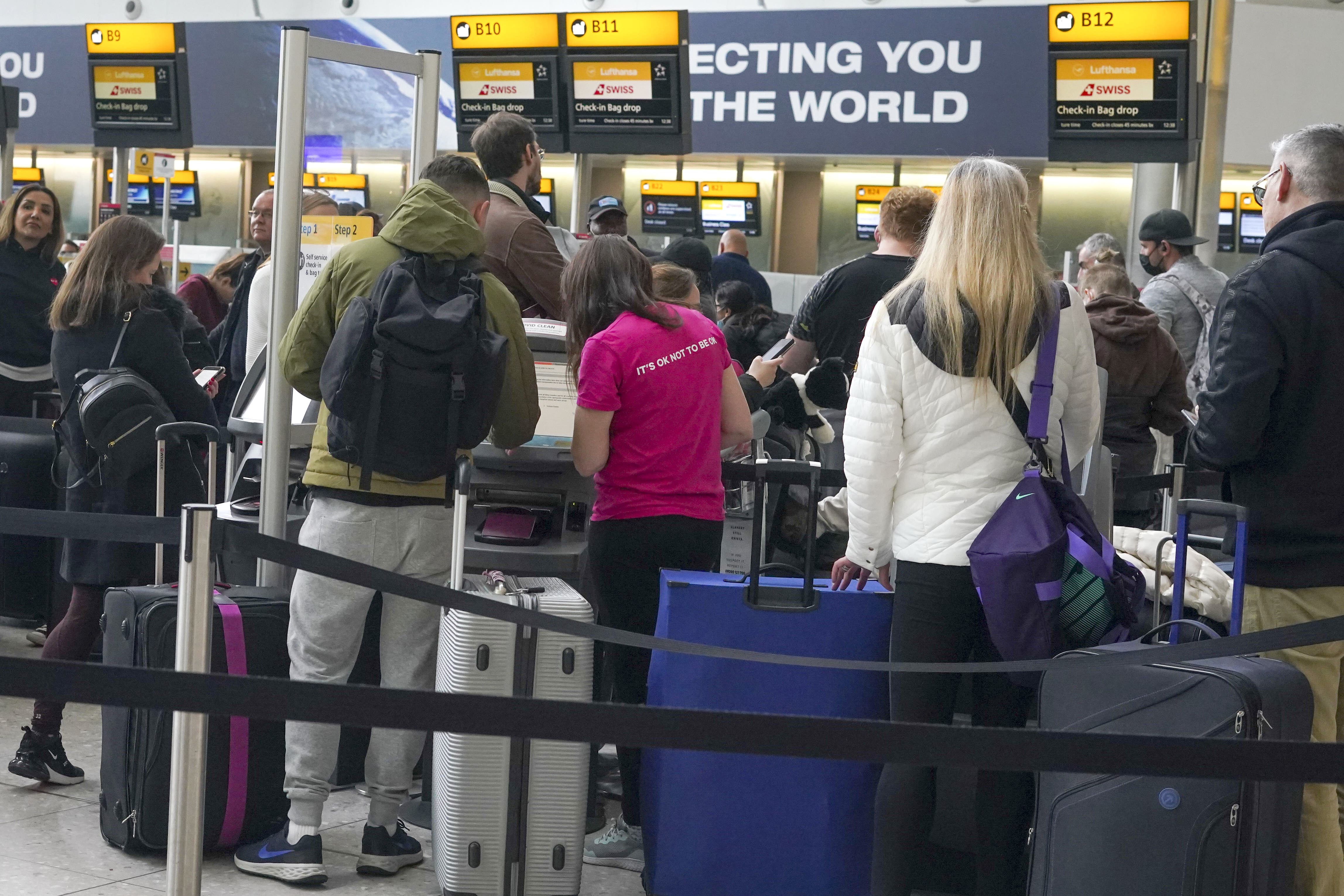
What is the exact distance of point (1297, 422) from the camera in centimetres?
314

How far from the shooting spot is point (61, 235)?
6.13 metres

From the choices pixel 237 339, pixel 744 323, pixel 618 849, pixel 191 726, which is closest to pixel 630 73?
pixel 744 323

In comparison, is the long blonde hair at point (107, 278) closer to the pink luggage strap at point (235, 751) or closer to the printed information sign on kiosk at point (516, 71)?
the pink luggage strap at point (235, 751)

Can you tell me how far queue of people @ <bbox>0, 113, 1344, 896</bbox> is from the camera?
3031 millimetres

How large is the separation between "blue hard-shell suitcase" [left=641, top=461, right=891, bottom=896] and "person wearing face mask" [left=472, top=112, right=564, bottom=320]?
1319 millimetres

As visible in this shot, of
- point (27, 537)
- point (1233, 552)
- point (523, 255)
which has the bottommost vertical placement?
point (27, 537)

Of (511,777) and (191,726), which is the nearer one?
(191,726)

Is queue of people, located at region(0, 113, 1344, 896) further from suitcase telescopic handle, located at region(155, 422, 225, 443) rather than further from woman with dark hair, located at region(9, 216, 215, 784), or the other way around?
suitcase telescopic handle, located at region(155, 422, 225, 443)

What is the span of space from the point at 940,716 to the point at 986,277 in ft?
2.99

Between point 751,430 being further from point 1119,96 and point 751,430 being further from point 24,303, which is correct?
point 1119,96

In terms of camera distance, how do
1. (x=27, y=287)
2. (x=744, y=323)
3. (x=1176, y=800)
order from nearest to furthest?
(x=1176, y=800)
(x=27, y=287)
(x=744, y=323)

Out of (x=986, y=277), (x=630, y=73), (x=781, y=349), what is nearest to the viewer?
(x=986, y=277)

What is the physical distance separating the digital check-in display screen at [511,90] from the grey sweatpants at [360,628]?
6.39m

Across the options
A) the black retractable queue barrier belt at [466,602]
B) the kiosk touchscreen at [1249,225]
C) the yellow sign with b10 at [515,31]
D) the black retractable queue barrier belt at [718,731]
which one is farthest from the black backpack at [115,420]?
the kiosk touchscreen at [1249,225]
